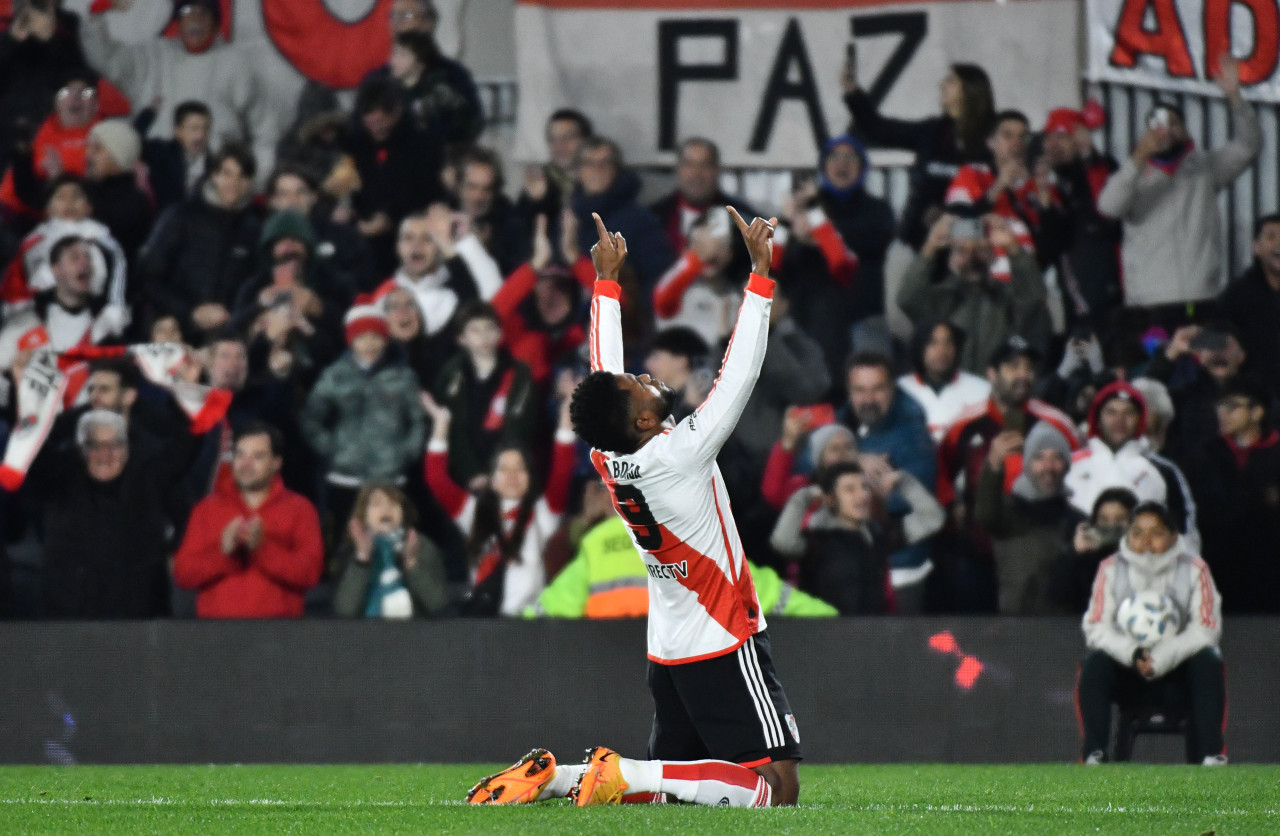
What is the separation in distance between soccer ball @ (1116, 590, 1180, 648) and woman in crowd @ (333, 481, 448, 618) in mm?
3687

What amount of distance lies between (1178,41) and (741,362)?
665cm

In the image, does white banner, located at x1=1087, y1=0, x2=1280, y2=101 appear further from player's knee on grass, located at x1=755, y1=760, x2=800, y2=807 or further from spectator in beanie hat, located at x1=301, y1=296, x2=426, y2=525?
player's knee on grass, located at x1=755, y1=760, x2=800, y2=807

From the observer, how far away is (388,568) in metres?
9.81

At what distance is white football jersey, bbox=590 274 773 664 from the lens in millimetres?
5328

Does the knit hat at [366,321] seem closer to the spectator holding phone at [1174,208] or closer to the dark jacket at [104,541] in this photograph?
the dark jacket at [104,541]

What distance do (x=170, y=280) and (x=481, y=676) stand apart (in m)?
3.27

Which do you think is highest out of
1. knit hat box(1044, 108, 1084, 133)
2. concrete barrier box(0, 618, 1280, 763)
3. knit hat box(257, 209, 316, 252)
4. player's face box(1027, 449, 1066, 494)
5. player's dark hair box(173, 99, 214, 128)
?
player's dark hair box(173, 99, 214, 128)

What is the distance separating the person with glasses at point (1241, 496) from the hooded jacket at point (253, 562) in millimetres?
4982

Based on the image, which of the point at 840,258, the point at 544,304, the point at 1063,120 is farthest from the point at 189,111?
the point at 1063,120

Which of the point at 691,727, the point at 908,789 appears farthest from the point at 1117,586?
the point at 691,727

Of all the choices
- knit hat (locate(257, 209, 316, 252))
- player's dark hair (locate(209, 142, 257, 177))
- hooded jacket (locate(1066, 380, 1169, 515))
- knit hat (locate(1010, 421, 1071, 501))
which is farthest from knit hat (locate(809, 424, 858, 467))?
player's dark hair (locate(209, 142, 257, 177))

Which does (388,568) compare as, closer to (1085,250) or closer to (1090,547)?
(1090,547)

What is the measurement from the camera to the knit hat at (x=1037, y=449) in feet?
31.8

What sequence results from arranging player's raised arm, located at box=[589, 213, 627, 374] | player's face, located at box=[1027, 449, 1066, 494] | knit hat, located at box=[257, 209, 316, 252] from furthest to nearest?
knit hat, located at box=[257, 209, 316, 252]
player's face, located at box=[1027, 449, 1066, 494]
player's raised arm, located at box=[589, 213, 627, 374]
